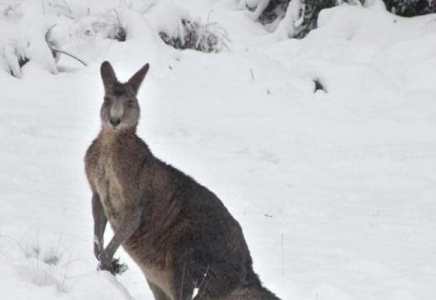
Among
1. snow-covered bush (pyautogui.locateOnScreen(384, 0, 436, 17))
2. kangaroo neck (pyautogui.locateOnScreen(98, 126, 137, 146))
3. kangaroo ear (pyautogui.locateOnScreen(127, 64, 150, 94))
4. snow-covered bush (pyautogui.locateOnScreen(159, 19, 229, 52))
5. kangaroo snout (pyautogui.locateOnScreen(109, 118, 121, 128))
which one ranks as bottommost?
snow-covered bush (pyautogui.locateOnScreen(159, 19, 229, 52))

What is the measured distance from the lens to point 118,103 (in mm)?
5707

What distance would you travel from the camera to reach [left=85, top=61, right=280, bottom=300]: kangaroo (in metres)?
5.52

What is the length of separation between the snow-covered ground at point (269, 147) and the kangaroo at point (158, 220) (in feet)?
0.93

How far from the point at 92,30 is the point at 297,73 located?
2.64 meters

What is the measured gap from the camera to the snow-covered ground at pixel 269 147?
6961 mm

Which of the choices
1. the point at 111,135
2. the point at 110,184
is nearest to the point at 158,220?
the point at 110,184

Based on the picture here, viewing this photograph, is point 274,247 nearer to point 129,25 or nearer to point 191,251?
point 191,251

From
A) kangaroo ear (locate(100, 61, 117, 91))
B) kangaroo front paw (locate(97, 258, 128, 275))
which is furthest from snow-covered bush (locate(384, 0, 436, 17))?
kangaroo front paw (locate(97, 258, 128, 275))

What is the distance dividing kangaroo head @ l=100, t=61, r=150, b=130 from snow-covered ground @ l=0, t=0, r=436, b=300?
88cm

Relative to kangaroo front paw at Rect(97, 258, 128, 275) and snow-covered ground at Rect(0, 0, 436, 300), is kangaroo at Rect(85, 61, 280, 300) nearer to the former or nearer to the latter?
kangaroo front paw at Rect(97, 258, 128, 275)

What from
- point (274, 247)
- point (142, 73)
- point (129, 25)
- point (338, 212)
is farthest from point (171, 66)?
point (142, 73)

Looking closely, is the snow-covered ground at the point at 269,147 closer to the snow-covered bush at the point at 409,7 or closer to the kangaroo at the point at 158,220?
the kangaroo at the point at 158,220

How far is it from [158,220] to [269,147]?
4.56 meters

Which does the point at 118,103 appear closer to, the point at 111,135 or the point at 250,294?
the point at 111,135
